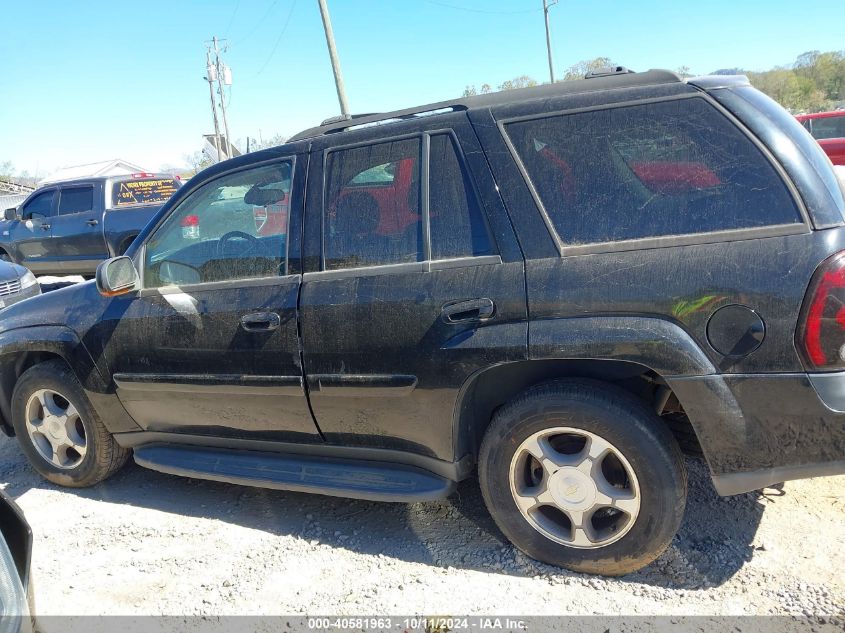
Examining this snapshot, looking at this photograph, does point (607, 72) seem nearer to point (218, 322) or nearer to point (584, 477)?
point (584, 477)

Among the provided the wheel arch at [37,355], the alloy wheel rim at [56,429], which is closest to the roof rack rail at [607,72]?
the wheel arch at [37,355]

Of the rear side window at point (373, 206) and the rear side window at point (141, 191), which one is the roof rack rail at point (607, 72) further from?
the rear side window at point (141, 191)

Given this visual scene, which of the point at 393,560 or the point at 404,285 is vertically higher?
the point at 404,285

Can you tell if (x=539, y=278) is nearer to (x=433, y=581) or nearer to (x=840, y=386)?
(x=840, y=386)

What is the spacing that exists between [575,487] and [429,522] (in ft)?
2.98

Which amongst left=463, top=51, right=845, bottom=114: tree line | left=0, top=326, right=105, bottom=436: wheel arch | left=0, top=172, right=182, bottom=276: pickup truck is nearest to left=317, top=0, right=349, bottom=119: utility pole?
left=0, top=172, right=182, bottom=276: pickup truck

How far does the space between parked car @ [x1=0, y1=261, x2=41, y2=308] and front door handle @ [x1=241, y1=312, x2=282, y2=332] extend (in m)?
5.92

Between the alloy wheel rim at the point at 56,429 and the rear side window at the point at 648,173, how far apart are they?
2971 mm

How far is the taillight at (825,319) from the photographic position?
1.99 metres

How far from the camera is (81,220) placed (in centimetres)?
1082

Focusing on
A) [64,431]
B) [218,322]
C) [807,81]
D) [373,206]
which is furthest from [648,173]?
[807,81]

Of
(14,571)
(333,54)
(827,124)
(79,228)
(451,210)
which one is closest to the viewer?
(14,571)

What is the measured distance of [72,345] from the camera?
11.1 ft

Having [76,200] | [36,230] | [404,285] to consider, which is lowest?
[404,285]
